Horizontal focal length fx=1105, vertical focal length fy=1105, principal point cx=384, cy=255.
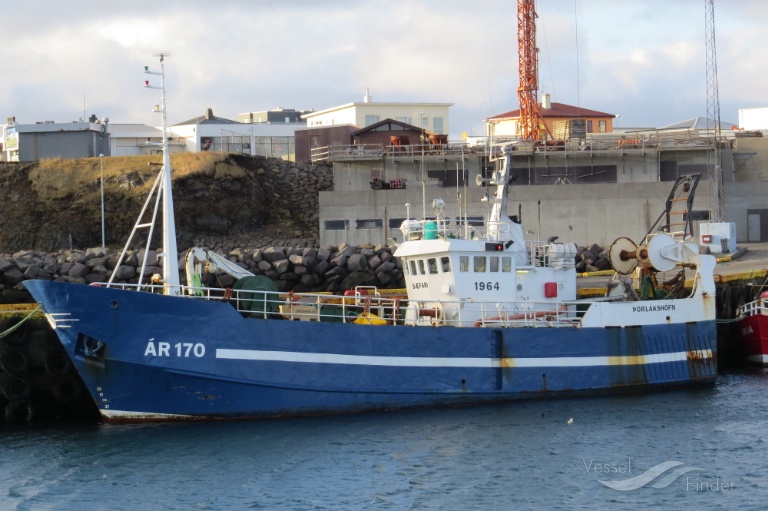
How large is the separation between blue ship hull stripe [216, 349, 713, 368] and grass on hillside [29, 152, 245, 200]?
948 inches

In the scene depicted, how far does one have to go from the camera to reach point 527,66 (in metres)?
49.2

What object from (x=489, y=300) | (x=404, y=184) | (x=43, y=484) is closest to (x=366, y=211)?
(x=404, y=184)

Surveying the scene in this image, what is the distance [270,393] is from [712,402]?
925 cm

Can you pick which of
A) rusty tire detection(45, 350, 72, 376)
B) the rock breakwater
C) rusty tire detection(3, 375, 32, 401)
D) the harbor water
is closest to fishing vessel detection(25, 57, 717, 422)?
the harbor water

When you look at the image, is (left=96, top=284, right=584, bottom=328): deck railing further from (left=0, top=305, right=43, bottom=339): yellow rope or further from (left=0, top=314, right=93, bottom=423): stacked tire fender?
(left=0, top=314, right=93, bottom=423): stacked tire fender

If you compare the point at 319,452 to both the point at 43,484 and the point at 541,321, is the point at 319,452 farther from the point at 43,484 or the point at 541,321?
the point at 541,321

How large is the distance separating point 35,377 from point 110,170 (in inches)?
959

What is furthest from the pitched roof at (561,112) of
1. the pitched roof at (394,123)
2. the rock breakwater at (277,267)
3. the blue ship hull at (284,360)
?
the blue ship hull at (284,360)

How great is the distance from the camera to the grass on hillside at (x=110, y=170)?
144 ft

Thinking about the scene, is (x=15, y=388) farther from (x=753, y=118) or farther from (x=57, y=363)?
(x=753, y=118)

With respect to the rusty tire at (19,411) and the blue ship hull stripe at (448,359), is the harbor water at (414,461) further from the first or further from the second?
the blue ship hull stripe at (448,359)

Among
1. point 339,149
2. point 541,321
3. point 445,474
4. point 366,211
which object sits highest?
point 339,149

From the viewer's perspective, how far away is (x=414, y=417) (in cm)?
2144

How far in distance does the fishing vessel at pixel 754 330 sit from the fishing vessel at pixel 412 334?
11.2 ft
